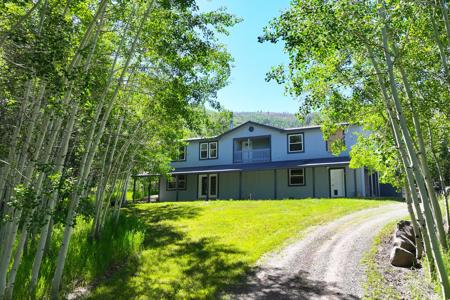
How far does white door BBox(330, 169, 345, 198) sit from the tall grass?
14730mm

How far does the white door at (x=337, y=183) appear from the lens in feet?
73.0

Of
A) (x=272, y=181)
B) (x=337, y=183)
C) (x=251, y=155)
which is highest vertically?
(x=251, y=155)

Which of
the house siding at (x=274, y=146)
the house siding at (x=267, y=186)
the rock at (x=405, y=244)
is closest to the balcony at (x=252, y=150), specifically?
the house siding at (x=274, y=146)

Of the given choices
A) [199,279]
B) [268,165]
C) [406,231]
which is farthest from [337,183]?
[199,279]

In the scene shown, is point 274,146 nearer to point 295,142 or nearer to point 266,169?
point 295,142

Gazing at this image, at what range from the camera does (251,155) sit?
84.8ft

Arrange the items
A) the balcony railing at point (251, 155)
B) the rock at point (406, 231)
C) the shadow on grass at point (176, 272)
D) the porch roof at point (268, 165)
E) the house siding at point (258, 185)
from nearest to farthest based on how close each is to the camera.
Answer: the shadow on grass at point (176, 272)
the rock at point (406, 231)
the porch roof at point (268, 165)
the house siding at point (258, 185)
the balcony railing at point (251, 155)

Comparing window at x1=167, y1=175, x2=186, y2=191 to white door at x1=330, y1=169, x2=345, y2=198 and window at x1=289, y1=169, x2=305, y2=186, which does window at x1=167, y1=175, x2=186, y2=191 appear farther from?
white door at x1=330, y1=169, x2=345, y2=198

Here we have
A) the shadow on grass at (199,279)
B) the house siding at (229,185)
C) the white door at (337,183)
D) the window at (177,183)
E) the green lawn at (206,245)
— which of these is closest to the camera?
the shadow on grass at (199,279)

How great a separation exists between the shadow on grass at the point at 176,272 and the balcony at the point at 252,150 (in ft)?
47.3

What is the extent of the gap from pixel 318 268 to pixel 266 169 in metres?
15.3

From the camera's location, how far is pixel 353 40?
17.4 feet

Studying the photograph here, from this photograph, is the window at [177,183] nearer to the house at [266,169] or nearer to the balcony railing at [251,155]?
the house at [266,169]

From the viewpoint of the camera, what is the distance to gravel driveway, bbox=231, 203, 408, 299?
22.4ft
